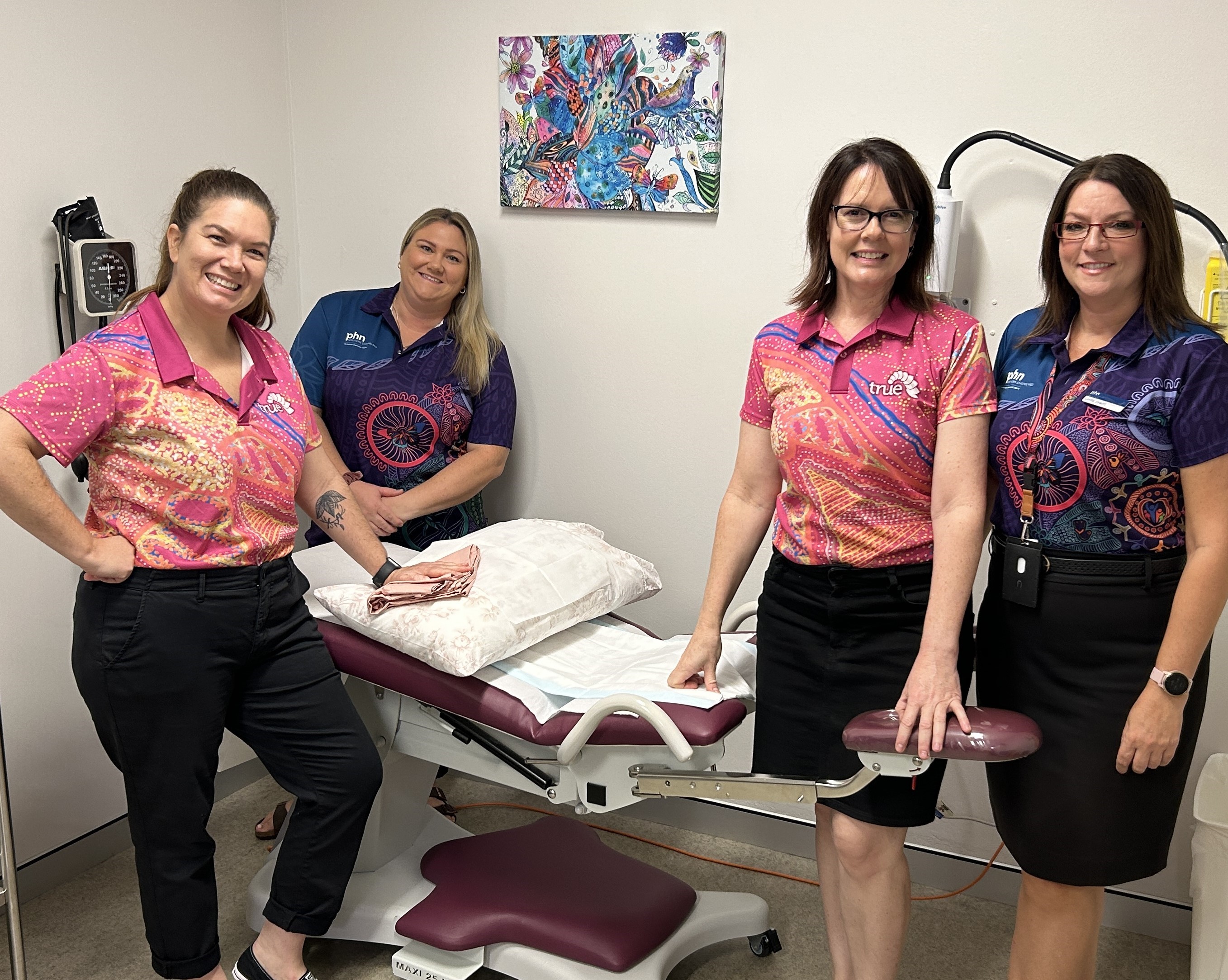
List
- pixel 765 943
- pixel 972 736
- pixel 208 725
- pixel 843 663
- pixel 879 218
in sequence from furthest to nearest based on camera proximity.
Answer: pixel 765 943, pixel 208 725, pixel 843 663, pixel 879 218, pixel 972 736

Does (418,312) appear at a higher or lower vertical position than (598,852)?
higher

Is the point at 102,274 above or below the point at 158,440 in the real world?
above

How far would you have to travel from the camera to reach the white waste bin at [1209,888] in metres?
2.03

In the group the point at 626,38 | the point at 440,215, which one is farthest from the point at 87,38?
the point at 626,38

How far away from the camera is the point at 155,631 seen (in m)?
1.90

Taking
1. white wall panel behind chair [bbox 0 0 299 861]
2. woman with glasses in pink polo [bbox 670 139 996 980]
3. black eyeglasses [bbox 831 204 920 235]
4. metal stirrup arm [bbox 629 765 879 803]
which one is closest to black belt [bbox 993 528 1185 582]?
woman with glasses in pink polo [bbox 670 139 996 980]

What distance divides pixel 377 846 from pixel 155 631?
822mm

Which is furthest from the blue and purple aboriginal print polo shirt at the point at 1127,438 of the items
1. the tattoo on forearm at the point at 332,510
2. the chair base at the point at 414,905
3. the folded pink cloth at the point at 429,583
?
the tattoo on forearm at the point at 332,510

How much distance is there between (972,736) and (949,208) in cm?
120

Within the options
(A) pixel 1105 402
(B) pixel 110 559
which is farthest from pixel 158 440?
(A) pixel 1105 402

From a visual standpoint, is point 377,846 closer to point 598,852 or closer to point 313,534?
point 598,852

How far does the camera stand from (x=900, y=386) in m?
1.77

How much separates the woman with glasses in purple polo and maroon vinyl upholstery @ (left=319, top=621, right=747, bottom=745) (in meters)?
0.50

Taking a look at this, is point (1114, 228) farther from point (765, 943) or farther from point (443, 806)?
point (443, 806)
